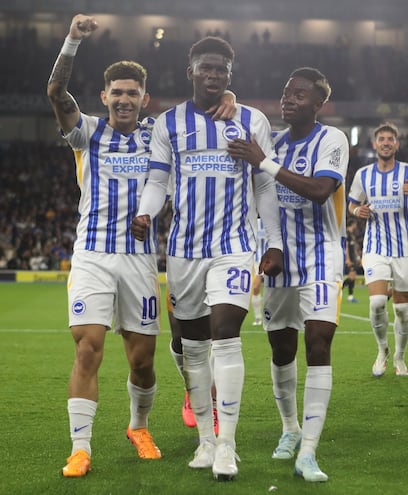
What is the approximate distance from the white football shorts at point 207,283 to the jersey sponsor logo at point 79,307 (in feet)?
1.60

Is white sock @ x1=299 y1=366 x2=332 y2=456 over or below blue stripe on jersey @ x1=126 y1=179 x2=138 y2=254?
below

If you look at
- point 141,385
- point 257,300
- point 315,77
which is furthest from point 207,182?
point 257,300

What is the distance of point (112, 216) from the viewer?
4672 mm

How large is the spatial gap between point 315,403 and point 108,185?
1.65 meters

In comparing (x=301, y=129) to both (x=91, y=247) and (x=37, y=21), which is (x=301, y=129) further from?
(x=37, y=21)

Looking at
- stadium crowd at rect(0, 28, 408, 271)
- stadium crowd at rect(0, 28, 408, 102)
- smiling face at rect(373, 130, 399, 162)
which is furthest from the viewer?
stadium crowd at rect(0, 28, 408, 102)

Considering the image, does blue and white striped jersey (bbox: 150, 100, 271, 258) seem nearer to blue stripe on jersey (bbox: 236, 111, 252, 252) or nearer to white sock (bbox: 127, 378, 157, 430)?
blue stripe on jersey (bbox: 236, 111, 252, 252)

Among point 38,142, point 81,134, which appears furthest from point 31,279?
point 81,134

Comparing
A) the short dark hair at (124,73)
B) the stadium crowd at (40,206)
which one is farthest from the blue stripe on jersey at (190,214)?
the stadium crowd at (40,206)

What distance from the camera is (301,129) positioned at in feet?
15.5

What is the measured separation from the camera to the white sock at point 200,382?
453 centimetres

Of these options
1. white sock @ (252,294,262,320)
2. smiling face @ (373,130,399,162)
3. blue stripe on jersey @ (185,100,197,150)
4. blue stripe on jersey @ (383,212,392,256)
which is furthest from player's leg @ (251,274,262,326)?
blue stripe on jersey @ (185,100,197,150)

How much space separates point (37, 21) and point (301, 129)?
36.6 meters

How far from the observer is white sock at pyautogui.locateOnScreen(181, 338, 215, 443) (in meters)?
4.53
